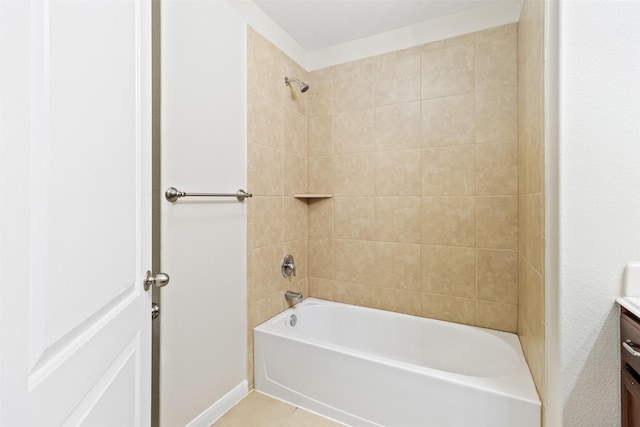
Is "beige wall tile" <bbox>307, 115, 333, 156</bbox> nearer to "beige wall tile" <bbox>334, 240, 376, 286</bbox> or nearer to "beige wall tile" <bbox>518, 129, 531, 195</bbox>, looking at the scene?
"beige wall tile" <bbox>334, 240, 376, 286</bbox>

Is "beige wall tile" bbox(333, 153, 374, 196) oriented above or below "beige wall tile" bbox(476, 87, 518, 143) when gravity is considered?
below

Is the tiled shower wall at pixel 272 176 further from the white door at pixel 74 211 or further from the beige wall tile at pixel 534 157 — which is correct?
the beige wall tile at pixel 534 157

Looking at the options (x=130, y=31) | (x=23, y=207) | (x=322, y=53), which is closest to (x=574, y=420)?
(x=23, y=207)

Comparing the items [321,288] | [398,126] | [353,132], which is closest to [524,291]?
[398,126]

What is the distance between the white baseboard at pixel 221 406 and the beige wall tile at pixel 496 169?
189 cm

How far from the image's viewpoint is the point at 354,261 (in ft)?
7.34

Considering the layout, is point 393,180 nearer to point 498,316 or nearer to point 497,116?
point 497,116

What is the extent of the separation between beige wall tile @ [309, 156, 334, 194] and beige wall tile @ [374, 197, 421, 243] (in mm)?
420

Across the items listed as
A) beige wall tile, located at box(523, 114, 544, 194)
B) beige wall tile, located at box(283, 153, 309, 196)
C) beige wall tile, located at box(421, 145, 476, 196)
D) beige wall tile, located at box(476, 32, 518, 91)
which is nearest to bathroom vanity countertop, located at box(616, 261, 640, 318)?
beige wall tile, located at box(523, 114, 544, 194)

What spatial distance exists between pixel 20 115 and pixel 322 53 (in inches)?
89.9

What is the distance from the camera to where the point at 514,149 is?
5.71 feet

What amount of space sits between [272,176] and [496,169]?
142 centimetres

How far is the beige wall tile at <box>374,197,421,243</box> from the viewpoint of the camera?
79.5 inches

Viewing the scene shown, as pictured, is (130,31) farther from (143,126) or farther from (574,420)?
(574,420)
